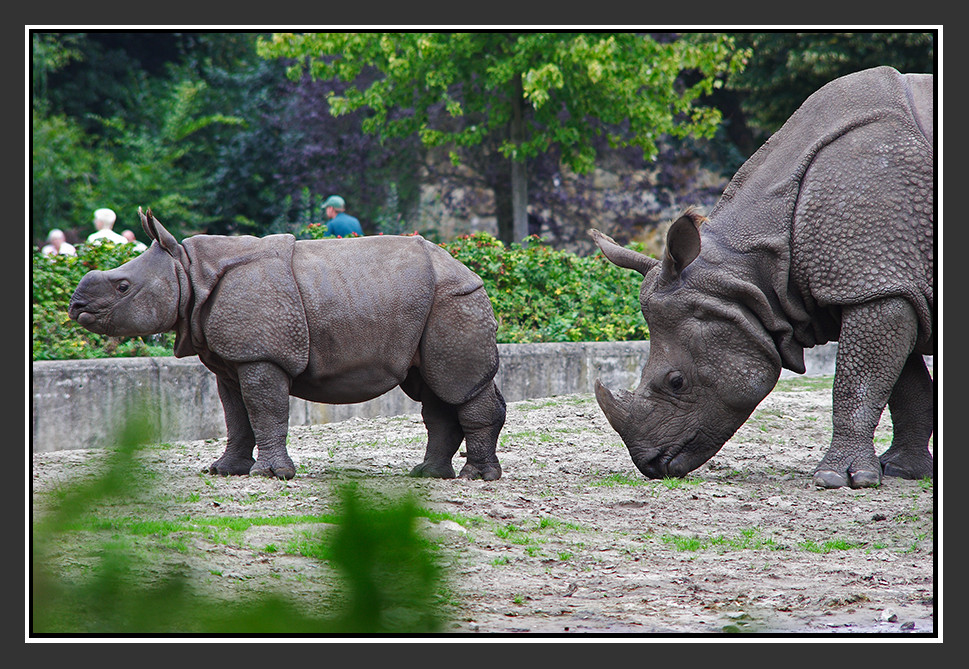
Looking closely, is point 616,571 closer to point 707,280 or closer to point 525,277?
point 707,280

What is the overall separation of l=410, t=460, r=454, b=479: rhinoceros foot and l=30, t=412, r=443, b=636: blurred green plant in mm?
5660

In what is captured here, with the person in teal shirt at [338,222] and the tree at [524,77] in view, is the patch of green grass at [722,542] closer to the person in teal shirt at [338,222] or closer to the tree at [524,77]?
the person in teal shirt at [338,222]

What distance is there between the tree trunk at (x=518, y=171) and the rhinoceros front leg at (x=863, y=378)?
1160 cm

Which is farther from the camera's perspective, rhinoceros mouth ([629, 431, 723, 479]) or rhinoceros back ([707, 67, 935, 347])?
rhinoceros mouth ([629, 431, 723, 479])

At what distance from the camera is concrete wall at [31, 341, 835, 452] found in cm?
809

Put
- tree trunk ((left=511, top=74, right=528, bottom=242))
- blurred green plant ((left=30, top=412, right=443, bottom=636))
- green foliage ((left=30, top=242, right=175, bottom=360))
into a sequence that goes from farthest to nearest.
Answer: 1. tree trunk ((left=511, top=74, right=528, bottom=242))
2. green foliage ((left=30, top=242, right=175, bottom=360))
3. blurred green plant ((left=30, top=412, right=443, bottom=636))

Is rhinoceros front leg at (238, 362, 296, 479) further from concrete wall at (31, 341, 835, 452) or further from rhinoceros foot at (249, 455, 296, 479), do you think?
concrete wall at (31, 341, 835, 452)

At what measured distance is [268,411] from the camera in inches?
265

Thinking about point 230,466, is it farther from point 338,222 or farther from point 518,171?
point 518,171

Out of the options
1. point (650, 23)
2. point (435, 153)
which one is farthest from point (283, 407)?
point (435, 153)

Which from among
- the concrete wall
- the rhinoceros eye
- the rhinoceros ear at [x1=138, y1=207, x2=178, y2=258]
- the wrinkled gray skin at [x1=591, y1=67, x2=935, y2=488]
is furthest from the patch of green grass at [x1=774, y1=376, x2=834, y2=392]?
the rhinoceros ear at [x1=138, y1=207, x2=178, y2=258]

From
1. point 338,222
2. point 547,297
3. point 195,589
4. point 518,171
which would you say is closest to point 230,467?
point 547,297

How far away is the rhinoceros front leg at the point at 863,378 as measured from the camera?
6496 millimetres

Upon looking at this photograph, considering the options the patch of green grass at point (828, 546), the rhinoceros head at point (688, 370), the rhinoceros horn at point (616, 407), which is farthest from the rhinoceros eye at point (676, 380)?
the patch of green grass at point (828, 546)
